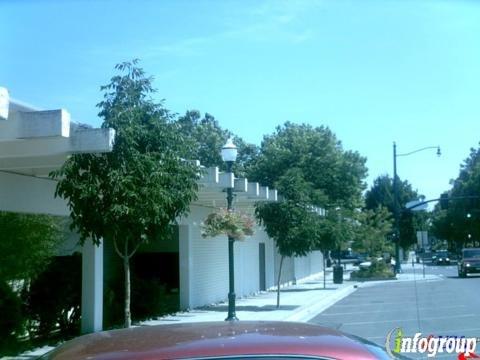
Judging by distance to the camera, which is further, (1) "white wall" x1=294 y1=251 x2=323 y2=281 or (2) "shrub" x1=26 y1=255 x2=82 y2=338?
(1) "white wall" x1=294 y1=251 x2=323 y2=281

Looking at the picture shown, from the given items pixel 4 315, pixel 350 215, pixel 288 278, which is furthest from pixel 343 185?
pixel 4 315

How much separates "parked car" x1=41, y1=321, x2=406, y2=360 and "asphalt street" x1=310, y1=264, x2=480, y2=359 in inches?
282

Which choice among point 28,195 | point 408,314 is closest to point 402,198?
point 408,314

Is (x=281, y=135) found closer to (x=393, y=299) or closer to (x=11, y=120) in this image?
(x=393, y=299)

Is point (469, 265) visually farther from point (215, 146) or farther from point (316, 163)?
point (215, 146)

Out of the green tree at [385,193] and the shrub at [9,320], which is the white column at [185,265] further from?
the green tree at [385,193]

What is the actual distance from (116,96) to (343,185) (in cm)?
3498

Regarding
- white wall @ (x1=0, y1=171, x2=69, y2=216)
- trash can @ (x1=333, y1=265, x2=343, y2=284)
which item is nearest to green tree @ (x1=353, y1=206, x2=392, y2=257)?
trash can @ (x1=333, y1=265, x2=343, y2=284)

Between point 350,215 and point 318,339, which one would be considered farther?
point 350,215

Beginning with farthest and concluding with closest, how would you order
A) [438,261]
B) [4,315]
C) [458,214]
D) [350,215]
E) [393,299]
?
[458,214]
[438,261]
[350,215]
[393,299]
[4,315]

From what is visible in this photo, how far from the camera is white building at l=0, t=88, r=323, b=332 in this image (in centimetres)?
883

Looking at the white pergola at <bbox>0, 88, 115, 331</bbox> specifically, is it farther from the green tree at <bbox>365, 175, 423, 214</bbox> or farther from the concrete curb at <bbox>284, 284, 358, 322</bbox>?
the green tree at <bbox>365, 175, 423, 214</bbox>

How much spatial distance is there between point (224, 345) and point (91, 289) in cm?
1143

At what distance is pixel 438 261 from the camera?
69.0 meters
